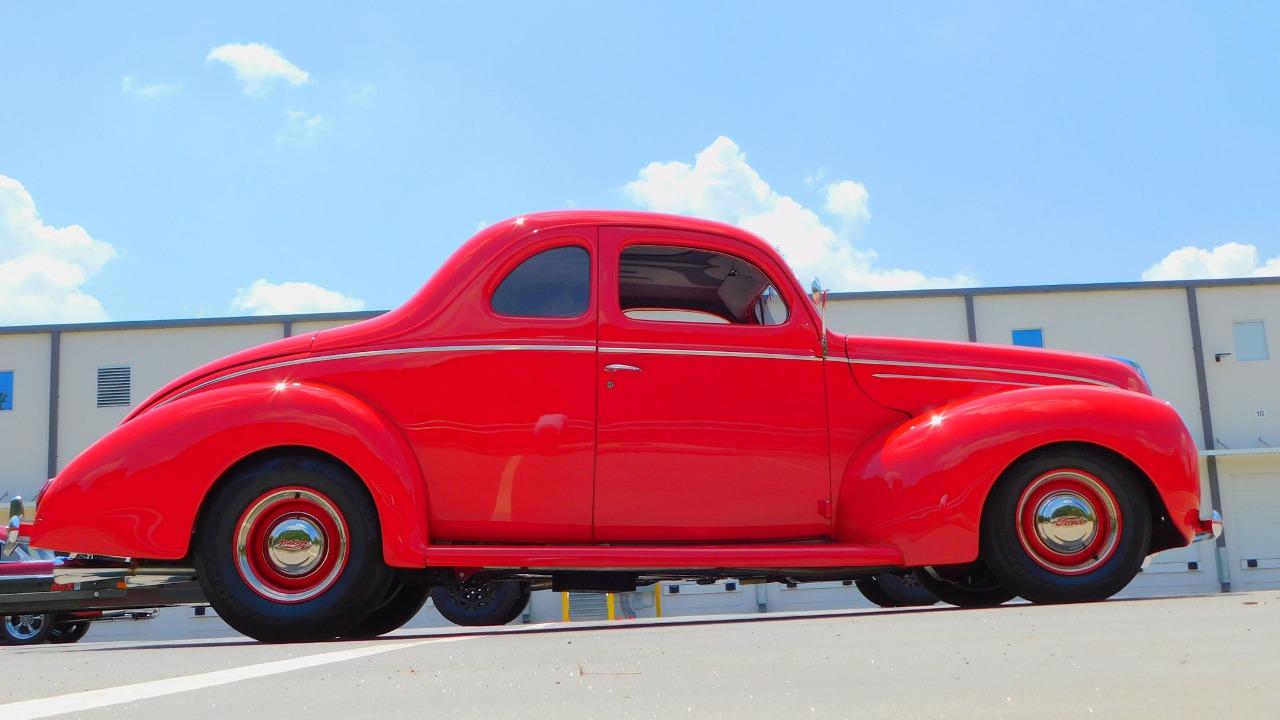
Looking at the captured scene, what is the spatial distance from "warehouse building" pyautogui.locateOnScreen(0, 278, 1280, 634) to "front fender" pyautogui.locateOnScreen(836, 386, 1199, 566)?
16.4 metres

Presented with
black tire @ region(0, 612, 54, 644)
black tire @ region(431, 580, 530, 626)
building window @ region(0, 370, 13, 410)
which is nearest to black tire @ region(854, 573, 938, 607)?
black tire @ region(431, 580, 530, 626)

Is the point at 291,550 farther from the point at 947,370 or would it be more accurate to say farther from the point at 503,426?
the point at 947,370

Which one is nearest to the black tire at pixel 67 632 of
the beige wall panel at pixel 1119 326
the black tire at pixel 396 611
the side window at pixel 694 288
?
the black tire at pixel 396 611

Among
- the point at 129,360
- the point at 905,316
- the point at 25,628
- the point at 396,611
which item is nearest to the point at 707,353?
the point at 396,611

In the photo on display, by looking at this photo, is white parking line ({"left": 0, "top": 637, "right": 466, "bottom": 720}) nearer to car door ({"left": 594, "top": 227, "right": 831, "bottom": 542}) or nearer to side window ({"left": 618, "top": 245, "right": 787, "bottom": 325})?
car door ({"left": 594, "top": 227, "right": 831, "bottom": 542})

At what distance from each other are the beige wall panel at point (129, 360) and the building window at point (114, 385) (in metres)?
0.09

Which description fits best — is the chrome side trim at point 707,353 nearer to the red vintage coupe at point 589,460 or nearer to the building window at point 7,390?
the red vintage coupe at point 589,460

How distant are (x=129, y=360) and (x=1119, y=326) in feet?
67.3

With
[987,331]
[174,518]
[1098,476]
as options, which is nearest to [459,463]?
[174,518]

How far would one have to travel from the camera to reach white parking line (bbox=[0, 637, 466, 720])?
2074 mm

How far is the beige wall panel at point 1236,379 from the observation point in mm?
21984

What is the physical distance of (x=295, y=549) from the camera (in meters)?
4.43

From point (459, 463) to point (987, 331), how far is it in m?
18.6

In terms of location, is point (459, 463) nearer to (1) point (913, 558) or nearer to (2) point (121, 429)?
(2) point (121, 429)
